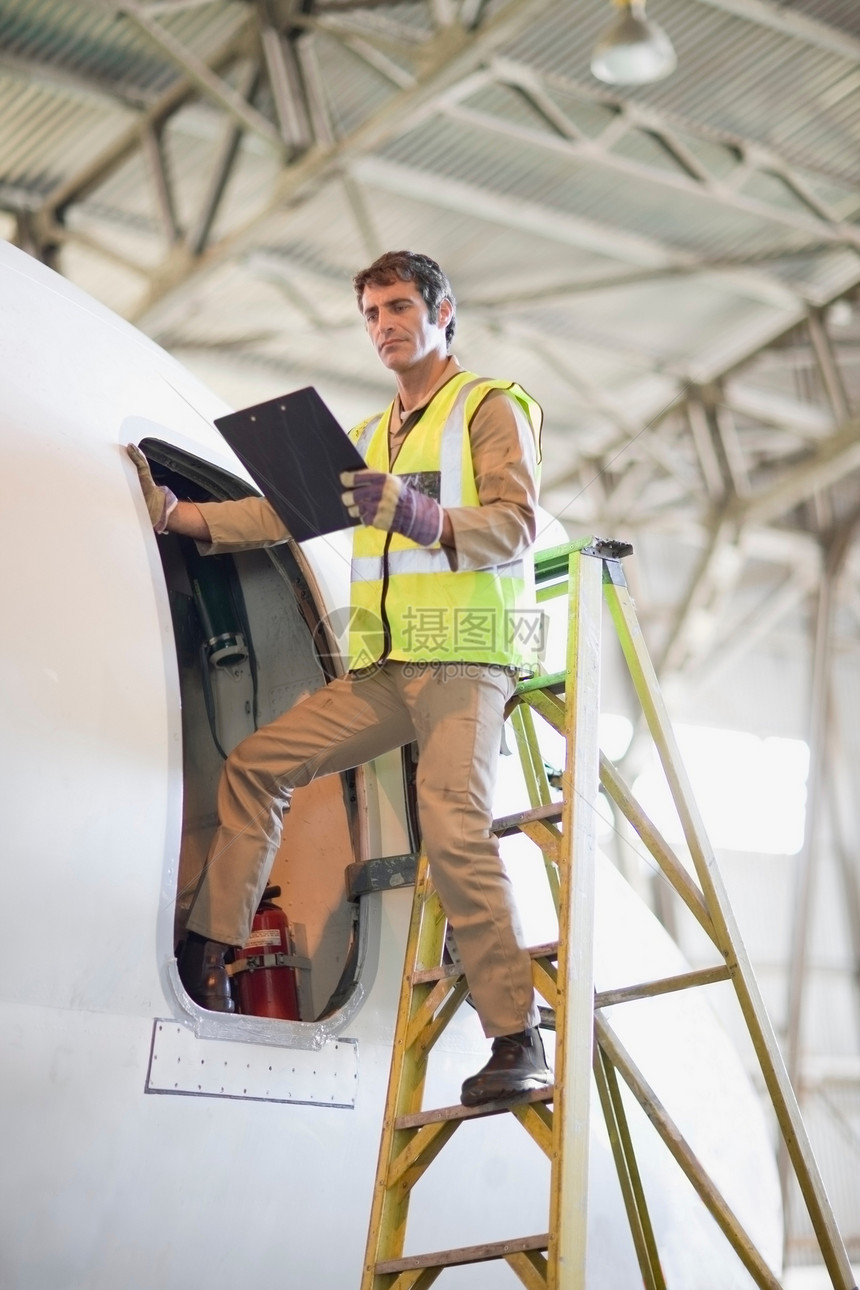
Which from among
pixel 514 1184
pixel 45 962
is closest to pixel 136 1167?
pixel 45 962

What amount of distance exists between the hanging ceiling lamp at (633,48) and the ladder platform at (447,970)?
7066 millimetres

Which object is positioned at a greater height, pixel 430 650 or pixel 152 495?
pixel 152 495

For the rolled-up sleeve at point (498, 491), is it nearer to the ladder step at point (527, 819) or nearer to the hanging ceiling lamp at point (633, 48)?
the ladder step at point (527, 819)

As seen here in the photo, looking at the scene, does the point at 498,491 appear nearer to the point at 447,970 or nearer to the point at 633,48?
the point at 447,970

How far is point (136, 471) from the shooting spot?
3.79 meters

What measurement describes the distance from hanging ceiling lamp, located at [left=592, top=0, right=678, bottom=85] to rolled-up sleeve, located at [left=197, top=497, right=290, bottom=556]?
6216 millimetres

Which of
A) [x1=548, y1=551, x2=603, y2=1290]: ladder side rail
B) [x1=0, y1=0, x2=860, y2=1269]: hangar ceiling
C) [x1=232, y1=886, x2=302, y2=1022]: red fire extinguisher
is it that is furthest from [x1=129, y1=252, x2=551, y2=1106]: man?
[x1=0, y1=0, x2=860, y2=1269]: hangar ceiling

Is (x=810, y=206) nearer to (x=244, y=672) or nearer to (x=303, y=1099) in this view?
(x=244, y=672)

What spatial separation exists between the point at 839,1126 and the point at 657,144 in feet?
45.1

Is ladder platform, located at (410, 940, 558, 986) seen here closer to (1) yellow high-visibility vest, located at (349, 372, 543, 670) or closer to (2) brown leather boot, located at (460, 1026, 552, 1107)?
(2) brown leather boot, located at (460, 1026, 552, 1107)

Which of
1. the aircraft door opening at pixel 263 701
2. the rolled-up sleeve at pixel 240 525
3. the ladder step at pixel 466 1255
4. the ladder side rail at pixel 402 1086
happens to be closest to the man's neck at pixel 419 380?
the rolled-up sleeve at pixel 240 525

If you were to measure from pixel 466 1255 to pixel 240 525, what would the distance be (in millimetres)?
2066

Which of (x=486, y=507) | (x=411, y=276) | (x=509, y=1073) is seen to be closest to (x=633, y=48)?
(x=411, y=276)

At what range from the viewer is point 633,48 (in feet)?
29.2
